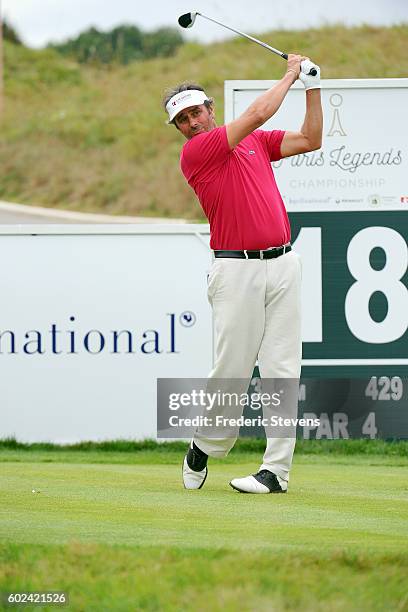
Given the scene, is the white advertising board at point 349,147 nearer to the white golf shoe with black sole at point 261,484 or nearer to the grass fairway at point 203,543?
the grass fairway at point 203,543

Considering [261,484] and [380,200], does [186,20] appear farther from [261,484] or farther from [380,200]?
[261,484]

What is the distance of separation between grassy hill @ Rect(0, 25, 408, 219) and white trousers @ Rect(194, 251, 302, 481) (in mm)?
Result: 15714

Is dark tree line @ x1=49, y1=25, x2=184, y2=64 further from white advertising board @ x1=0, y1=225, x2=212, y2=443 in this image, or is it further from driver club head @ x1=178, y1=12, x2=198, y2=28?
driver club head @ x1=178, y1=12, x2=198, y2=28

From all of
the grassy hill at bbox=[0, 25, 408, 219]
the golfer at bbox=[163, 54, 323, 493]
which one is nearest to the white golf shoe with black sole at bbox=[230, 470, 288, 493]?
the golfer at bbox=[163, 54, 323, 493]

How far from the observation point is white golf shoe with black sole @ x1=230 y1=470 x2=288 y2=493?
223 inches

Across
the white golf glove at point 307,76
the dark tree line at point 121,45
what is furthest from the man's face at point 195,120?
the dark tree line at point 121,45

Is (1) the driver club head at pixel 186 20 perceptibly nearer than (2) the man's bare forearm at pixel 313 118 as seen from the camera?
No

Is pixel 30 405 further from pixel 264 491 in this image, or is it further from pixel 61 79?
pixel 61 79

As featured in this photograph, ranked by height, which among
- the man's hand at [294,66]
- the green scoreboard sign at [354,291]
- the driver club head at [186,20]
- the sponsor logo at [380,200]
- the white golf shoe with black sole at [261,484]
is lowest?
the white golf shoe with black sole at [261,484]

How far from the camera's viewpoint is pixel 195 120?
5.91 m

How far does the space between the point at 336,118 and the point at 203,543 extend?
179 inches

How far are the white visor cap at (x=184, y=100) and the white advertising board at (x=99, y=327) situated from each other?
2721 millimetres

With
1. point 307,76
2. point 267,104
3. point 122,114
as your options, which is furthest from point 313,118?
point 122,114

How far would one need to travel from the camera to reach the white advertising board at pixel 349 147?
8.15 m
